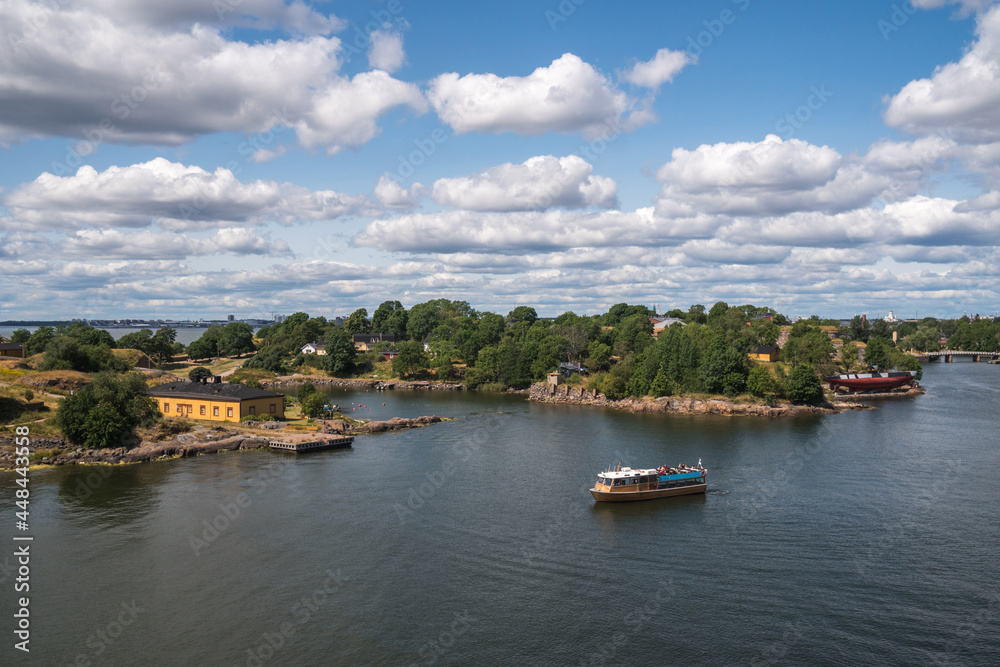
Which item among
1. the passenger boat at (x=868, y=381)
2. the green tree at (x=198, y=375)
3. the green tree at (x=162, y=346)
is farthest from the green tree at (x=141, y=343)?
the passenger boat at (x=868, y=381)

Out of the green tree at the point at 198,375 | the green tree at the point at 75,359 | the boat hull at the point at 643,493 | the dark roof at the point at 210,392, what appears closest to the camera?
the boat hull at the point at 643,493

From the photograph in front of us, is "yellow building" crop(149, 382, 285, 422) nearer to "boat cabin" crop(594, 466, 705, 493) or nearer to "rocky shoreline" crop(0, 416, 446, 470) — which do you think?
"rocky shoreline" crop(0, 416, 446, 470)

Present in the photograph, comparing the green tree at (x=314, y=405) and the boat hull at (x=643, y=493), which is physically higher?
the green tree at (x=314, y=405)

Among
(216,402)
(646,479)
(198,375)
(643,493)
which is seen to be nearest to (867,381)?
(646,479)

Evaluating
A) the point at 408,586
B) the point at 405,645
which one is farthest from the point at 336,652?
the point at 408,586

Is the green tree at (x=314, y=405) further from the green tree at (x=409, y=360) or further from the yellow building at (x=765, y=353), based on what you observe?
the yellow building at (x=765, y=353)

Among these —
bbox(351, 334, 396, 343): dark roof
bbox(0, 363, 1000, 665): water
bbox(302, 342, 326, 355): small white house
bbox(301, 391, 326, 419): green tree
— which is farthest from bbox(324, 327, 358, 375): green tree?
bbox(0, 363, 1000, 665): water
